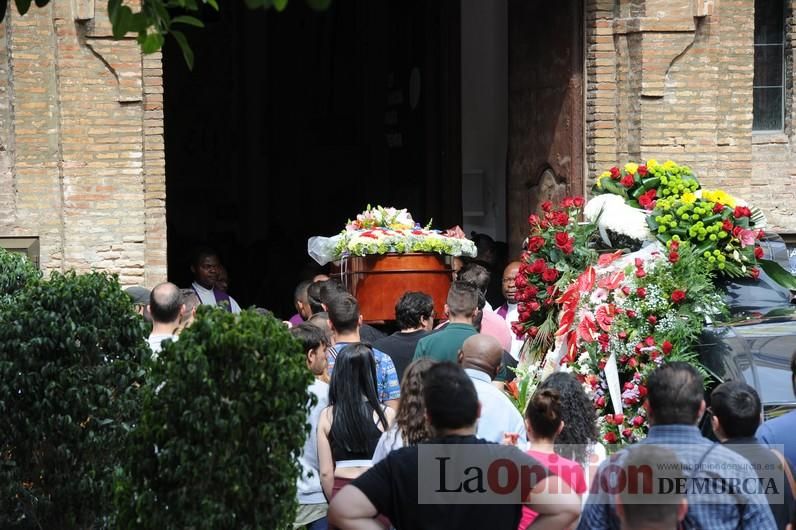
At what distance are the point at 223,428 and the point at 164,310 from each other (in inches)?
93.2

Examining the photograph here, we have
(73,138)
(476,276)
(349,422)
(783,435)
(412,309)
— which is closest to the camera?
(783,435)

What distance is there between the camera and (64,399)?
6152mm

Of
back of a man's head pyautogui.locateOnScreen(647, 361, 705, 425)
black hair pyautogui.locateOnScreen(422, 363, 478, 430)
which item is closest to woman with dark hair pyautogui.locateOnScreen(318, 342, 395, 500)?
black hair pyautogui.locateOnScreen(422, 363, 478, 430)

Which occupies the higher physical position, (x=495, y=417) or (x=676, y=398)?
(x=676, y=398)

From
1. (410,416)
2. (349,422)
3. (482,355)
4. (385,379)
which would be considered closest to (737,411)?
(410,416)

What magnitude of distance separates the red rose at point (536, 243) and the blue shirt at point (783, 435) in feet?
9.98

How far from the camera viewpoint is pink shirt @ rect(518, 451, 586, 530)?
4.85 meters

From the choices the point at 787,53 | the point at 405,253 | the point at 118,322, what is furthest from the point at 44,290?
the point at 787,53

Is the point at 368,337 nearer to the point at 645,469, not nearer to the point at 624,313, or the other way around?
the point at 624,313

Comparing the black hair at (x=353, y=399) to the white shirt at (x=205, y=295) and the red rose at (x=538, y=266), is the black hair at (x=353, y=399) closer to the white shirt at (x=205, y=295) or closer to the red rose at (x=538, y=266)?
the red rose at (x=538, y=266)

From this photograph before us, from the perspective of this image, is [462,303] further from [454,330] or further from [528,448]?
[528,448]

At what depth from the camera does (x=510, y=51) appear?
14188 millimetres

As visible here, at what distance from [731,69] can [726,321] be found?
226 inches

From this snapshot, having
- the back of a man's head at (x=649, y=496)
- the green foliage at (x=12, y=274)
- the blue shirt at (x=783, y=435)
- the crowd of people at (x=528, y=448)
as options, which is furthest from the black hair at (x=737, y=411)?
the green foliage at (x=12, y=274)
